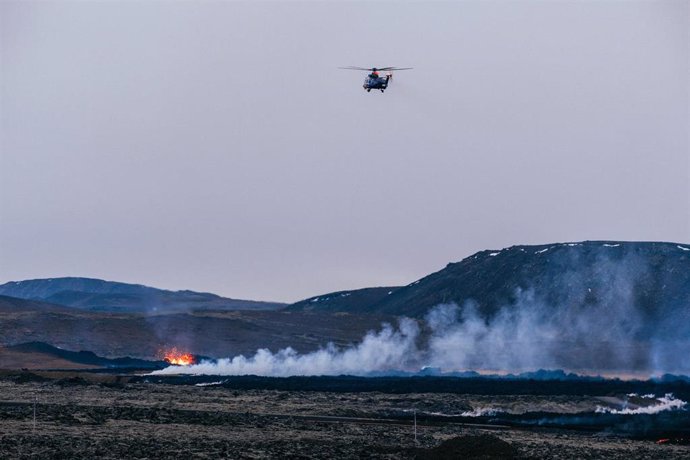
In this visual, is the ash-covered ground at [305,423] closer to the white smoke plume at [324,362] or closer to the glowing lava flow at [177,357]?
the white smoke plume at [324,362]

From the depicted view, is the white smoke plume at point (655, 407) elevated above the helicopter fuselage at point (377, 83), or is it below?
below

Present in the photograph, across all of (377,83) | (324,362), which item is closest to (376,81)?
(377,83)

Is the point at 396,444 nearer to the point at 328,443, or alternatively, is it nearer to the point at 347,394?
the point at 328,443

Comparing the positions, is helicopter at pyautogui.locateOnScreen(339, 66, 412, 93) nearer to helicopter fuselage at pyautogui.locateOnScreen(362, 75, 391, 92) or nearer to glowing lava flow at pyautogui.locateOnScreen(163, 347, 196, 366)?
helicopter fuselage at pyautogui.locateOnScreen(362, 75, 391, 92)

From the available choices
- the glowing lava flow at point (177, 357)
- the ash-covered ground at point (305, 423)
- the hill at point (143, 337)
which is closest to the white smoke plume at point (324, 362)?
the glowing lava flow at point (177, 357)

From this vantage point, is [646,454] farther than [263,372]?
No

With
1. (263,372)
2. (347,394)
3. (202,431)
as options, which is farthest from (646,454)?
(263,372)
